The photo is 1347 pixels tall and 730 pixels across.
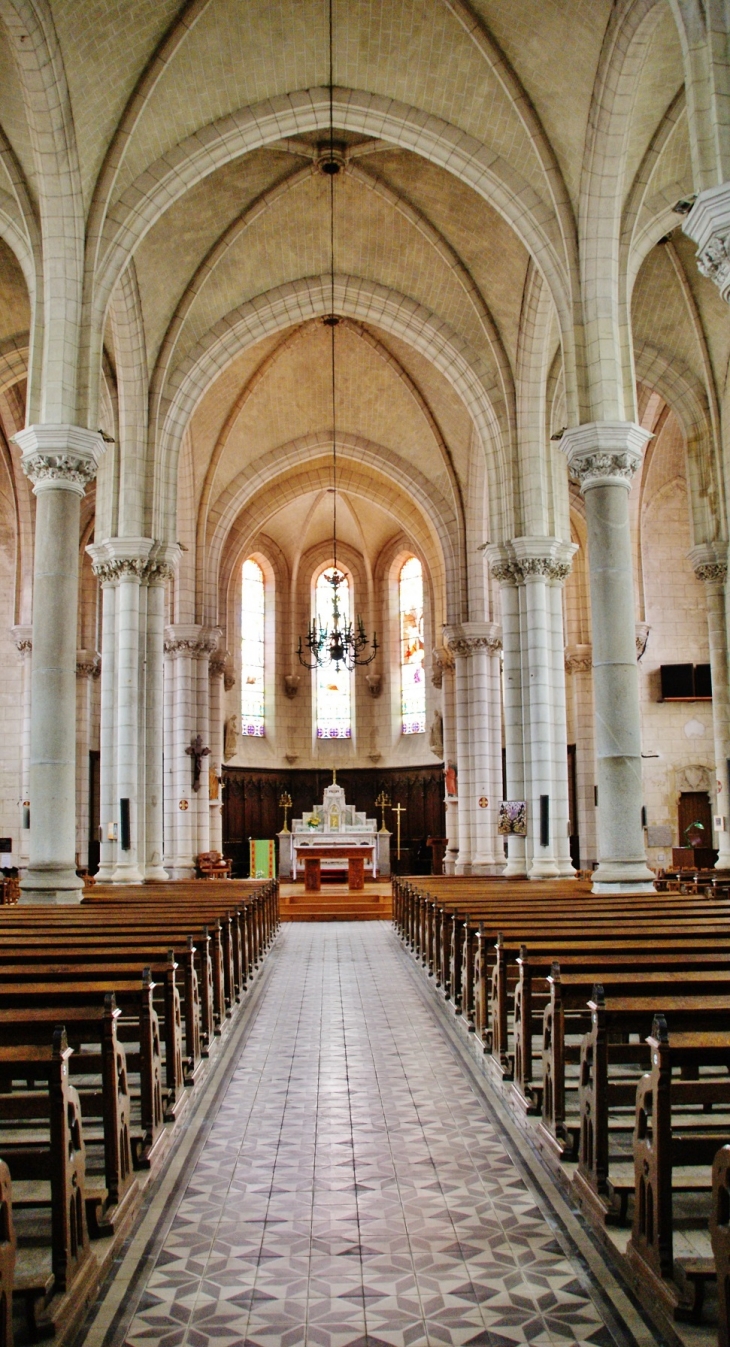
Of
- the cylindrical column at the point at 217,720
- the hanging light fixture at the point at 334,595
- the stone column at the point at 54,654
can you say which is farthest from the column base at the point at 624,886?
the cylindrical column at the point at 217,720

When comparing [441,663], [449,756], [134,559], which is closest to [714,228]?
[134,559]

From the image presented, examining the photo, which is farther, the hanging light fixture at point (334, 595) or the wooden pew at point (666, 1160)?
the hanging light fixture at point (334, 595)

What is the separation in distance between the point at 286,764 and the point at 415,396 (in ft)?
50.1

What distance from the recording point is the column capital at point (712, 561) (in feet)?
68.6

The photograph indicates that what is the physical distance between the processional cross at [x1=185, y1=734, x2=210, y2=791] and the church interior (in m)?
0.10

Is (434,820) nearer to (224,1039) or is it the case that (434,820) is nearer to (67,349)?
(67,349)

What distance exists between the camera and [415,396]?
2756 cm

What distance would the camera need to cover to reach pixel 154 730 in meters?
20.2

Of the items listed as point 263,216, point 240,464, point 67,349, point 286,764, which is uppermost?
point 263,216

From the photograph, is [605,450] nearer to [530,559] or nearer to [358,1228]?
[530,559]

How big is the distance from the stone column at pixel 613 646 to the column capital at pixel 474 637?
42.2 feet

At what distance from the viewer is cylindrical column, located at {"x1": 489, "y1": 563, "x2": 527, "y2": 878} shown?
64.4 feet

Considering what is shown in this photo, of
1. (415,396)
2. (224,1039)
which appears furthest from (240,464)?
(224,1039)

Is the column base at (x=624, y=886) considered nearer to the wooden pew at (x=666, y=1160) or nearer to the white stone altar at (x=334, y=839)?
the wooden pew at (x=666, y=1160)
